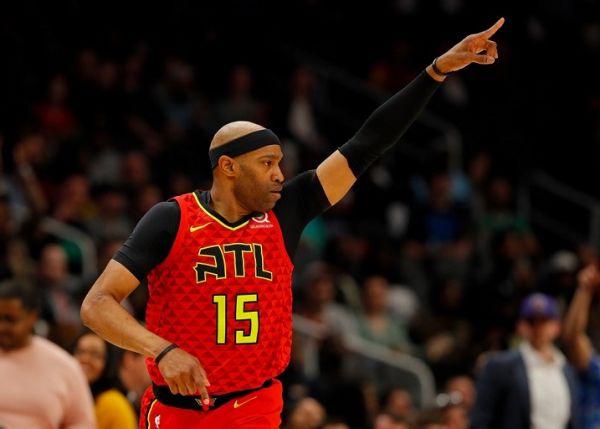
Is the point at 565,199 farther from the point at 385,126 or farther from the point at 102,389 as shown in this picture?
the point at 385,126

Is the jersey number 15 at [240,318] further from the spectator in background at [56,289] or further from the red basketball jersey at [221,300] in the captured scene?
the spectator in background at [56,289]

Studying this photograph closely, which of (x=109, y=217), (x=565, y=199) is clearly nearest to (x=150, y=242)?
(x=109, y=217)

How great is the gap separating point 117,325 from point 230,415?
693 millimetres

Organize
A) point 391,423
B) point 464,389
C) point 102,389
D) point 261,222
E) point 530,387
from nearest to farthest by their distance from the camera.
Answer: point 261,222 < point 102,389 < point 530,387 < point 391,423 < point 464,389

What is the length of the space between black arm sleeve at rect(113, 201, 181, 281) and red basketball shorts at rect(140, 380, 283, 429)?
65cm

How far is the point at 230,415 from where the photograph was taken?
6.00 meters

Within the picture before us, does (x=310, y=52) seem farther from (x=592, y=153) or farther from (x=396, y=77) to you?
(x=592, y=153)

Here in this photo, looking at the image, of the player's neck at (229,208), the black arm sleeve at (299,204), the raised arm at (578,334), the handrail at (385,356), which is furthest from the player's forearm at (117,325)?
the handrail at (385,356)

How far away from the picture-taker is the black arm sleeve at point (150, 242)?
5.88 meters

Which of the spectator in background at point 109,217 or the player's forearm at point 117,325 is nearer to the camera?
the player's forearm at point 117,325

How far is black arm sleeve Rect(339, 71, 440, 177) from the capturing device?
6.27 meters

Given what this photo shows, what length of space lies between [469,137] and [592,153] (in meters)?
1.64

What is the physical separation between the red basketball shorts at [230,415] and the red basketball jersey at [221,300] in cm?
7

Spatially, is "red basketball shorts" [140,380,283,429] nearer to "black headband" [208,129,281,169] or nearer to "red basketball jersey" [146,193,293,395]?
"red basketball jersey" [146,193,293,395]
